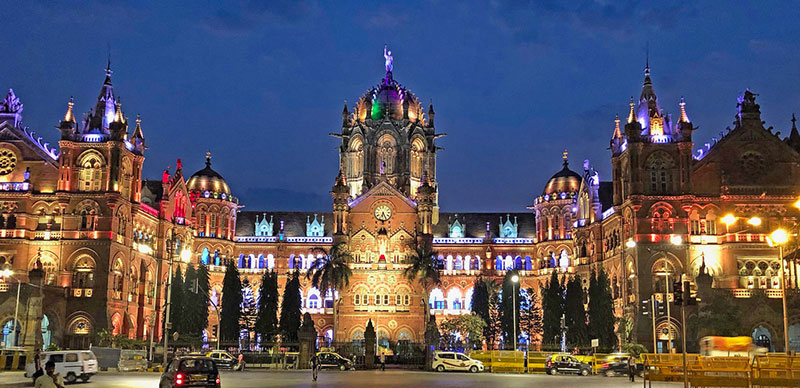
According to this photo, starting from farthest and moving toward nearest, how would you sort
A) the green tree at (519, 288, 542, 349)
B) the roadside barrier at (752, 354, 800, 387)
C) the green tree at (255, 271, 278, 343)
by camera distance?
1. the green tree at (519, 288, 542, 349)
2. the green tree at (255, 271, 278, 343)
3. the roadside barrier at (752, 354, 800, 387)

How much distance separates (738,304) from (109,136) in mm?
60988

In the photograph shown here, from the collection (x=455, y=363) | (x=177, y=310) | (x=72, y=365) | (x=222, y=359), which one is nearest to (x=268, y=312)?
(x=177, y=310)

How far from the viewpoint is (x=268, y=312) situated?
Result: 84625 millimetres

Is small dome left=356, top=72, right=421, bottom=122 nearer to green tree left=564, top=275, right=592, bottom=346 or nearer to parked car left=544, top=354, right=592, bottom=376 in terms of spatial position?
green tree left=564, top=275, right=592, bottom=346

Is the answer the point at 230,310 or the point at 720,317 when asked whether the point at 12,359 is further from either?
the point at 720,317

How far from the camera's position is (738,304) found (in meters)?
71.9

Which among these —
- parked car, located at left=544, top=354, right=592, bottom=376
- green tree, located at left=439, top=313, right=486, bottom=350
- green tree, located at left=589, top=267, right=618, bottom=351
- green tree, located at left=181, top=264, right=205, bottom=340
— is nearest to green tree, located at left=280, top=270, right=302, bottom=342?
green tree, located at left=181, top=264, right=205, bottom=340

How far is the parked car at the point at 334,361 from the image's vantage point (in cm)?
5978

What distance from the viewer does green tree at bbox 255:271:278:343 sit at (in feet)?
275

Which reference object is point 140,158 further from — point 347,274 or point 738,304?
point 738,304

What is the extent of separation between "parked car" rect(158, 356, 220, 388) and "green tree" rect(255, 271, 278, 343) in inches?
2055

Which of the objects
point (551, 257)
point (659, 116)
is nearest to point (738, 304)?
point (659, 116)

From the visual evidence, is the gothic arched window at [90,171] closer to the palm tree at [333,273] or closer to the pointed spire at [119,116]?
the pointed spire at [119,116]

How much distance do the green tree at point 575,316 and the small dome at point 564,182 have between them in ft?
96.6
